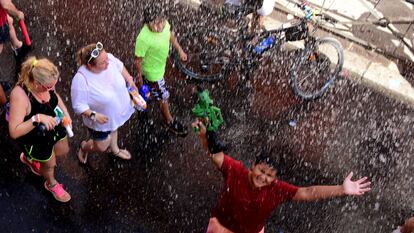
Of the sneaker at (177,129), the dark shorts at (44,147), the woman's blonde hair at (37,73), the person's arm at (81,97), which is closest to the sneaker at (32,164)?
the dark shorts at (44,147)

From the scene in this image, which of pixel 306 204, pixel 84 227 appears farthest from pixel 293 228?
pixel 84 227

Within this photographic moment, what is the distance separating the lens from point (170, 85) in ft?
21.0

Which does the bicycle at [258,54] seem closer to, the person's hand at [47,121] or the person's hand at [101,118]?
the person's hand at [101,118]

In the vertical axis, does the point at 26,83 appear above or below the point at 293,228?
above

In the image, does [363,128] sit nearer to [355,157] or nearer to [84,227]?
[355,157]

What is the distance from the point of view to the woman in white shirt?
4.05 m

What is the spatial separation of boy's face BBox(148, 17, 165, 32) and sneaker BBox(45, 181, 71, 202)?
1.99 metres

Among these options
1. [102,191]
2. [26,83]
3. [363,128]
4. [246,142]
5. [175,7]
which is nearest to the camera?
[26,83]

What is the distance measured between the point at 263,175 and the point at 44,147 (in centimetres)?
214

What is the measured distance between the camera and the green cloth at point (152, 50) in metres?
4.77

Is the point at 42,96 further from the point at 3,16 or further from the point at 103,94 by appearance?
the point at 3,16

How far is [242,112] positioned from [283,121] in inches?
22.8

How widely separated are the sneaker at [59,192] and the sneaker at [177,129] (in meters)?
1.54

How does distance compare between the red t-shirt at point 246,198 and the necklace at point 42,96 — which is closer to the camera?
the red t-shirt at point 246,198
